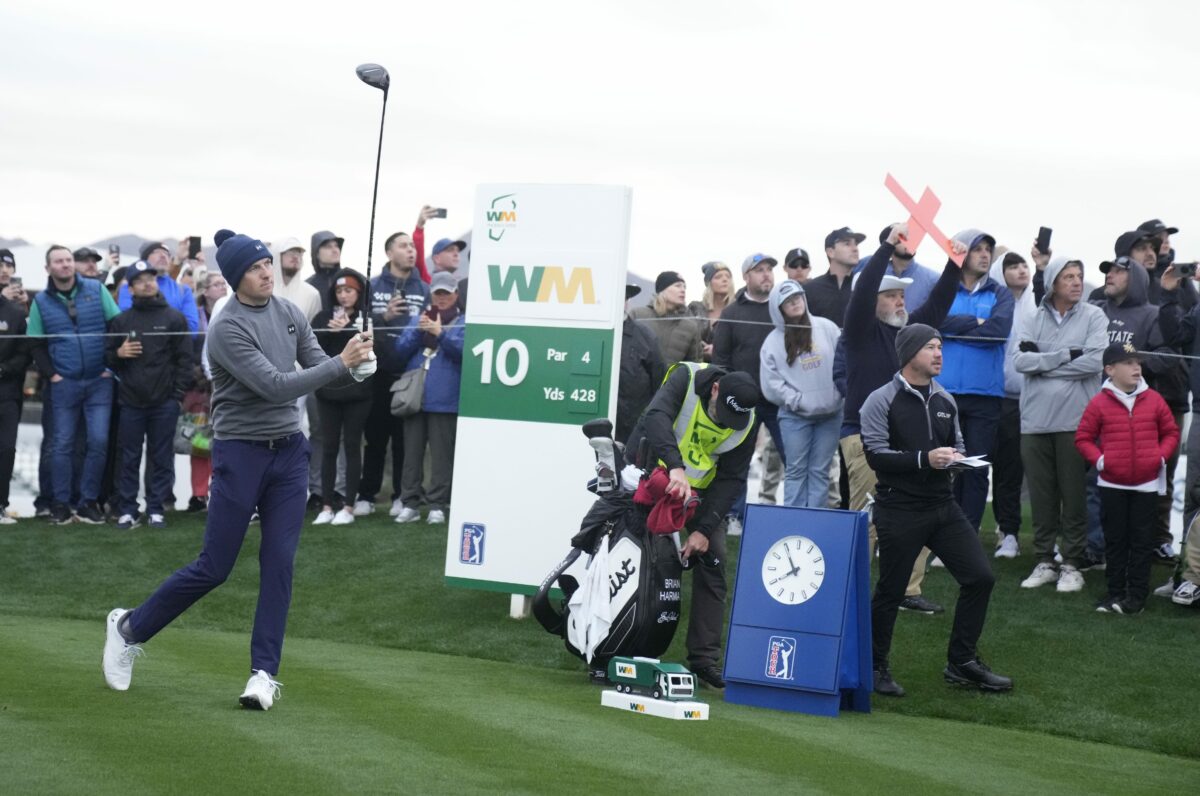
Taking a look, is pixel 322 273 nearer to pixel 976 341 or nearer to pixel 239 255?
pixel 976 341

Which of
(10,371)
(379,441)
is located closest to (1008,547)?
(379,441)

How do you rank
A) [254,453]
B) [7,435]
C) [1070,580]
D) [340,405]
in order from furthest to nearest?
[7,435] → [340,405] → [1070,580] → [254,453]

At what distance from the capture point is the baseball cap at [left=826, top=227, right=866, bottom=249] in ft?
43.5

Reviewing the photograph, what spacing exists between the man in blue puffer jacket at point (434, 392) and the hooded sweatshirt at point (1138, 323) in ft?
18.6

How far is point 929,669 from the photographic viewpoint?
9695mm

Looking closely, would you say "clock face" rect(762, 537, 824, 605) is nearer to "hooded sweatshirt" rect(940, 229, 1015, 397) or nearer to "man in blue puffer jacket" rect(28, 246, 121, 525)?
"hooded sweatshirt" rect(940, 229, 1015, 397)

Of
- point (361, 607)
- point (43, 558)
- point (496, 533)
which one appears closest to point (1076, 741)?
point (496, 533)

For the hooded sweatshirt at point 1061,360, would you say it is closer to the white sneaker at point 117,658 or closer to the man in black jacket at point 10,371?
the white sneaker at point 117,658

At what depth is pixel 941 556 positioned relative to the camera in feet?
30.2

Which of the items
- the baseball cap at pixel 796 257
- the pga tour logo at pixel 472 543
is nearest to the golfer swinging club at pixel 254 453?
the pga tour logo at pixel 472 543

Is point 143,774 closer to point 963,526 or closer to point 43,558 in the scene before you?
point 963,526

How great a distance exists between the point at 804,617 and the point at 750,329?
15.4 feet

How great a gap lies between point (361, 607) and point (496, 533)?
1382mm

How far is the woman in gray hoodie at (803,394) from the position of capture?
12.0 meters
